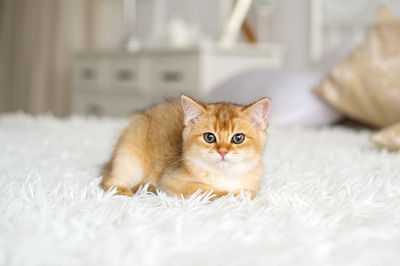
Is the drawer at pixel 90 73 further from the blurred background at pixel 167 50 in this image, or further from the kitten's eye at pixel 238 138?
the kitten's eye at pixel 238 138

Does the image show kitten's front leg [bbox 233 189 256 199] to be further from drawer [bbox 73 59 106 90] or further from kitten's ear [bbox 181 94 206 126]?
drawer [bbox 73 59 106 90]

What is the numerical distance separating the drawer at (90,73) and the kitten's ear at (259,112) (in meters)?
2.76

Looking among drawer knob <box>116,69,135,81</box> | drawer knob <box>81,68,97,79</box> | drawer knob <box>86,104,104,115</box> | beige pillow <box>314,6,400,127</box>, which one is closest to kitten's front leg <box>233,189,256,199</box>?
beige pillow <box>314,6,400,127</box>

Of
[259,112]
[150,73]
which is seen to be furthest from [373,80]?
[150,73]

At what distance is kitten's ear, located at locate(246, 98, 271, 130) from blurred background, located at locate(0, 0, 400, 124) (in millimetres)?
994

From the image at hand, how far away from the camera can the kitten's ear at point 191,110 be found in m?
0.93

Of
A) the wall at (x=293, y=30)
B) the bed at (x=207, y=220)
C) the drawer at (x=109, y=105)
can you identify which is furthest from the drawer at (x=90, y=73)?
the bed at (x=207, y=220)

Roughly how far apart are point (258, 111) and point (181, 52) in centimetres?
188

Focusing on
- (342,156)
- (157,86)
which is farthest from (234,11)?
(342,156)

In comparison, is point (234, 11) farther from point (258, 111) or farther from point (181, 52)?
point (258, 111)

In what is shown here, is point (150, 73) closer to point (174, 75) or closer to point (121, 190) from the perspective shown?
point (174, 75)

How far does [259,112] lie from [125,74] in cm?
253

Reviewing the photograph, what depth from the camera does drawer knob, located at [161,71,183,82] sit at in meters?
2.81

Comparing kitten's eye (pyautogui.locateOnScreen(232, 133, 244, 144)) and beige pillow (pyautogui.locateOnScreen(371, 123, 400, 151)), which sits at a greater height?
kitten's eye (pyautogui.locateOnScreen(232, 133, 244, 144))
